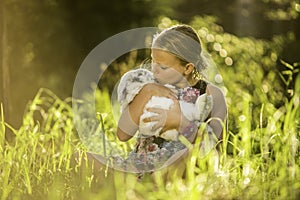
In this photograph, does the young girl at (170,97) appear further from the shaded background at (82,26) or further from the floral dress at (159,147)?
the shaded background at (82,26)

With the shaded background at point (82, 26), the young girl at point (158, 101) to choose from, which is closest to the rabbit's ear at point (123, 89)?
the young girl at point (158, 101)

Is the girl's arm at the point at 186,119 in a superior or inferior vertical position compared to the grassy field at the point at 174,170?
superior

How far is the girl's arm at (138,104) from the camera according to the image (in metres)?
1.59

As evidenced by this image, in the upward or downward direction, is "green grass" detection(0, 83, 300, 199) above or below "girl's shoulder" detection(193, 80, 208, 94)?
below

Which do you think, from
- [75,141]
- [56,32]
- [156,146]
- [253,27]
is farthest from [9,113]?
[253,27]

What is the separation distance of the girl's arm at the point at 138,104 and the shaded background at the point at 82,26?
23.0 inches

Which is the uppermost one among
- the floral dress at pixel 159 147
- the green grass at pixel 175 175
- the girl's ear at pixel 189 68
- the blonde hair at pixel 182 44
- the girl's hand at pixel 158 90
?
the blonde hair at pixel 182 44

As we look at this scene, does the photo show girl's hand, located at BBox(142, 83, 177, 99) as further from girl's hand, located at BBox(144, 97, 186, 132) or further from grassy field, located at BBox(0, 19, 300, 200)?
grassy field, located at BBox(0, 19, 300, 200)

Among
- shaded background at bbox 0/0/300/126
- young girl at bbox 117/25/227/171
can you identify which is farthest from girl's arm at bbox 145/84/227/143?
shaded background at bbox 0/0/300/126

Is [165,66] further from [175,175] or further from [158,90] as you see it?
[175,175]

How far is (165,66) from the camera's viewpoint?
5.22 ft

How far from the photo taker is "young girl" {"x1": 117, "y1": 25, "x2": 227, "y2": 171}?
1593mm

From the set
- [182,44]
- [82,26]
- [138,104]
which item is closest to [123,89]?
[138,104]

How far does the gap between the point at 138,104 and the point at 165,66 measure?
0.30 feet
